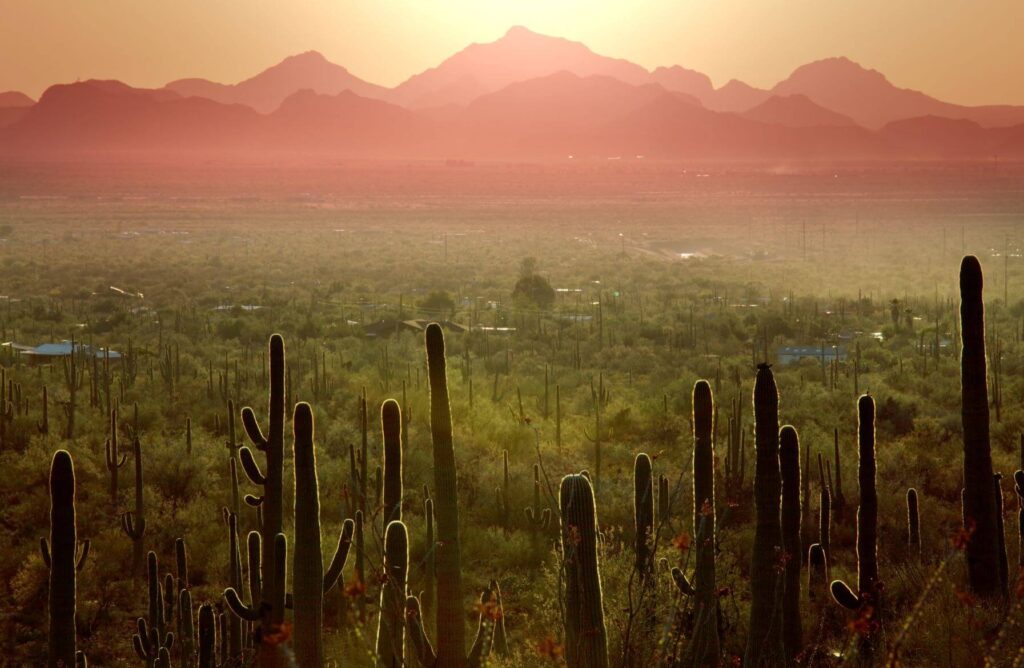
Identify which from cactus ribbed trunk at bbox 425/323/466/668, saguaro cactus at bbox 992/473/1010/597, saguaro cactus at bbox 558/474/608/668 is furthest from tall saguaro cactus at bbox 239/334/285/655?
saguaro cactus at bbox 992/473/1010/597

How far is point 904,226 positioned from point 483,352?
379 feet

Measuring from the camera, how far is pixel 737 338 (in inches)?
1879

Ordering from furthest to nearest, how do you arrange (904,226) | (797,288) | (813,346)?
1. (904,226)
2. (797,288)
3. (813,346)

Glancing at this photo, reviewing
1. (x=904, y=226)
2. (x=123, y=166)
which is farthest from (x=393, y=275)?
(x=123, y=166)

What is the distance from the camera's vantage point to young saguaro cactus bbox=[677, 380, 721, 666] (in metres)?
11.3

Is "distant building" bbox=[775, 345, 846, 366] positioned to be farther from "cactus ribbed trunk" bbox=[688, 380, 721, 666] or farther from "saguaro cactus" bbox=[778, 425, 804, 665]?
"saguaro cactus" bbox=[778, 425, 804, 665]

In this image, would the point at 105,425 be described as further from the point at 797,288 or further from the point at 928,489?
the point at 797,288

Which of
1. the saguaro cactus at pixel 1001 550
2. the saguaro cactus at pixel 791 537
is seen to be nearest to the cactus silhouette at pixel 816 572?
the saguaro cactus at pixel 1001 550

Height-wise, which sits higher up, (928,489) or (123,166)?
(123,166)

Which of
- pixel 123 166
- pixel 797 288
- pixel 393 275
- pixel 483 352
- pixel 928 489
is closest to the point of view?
pixel 928 489

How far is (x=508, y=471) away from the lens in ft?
70.4

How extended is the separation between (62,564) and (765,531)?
19.9 feet

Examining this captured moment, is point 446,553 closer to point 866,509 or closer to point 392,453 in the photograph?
point 392,453

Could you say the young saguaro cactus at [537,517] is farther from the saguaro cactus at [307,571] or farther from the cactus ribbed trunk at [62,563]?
the cactus ribbed trunk at [62,563]
